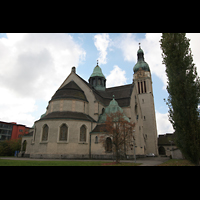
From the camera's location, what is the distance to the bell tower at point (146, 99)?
47.6 m

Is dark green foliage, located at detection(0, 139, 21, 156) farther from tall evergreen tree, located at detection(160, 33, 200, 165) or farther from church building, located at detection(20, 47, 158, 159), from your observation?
tall evergreen tree, located at detection(160, 33, 200, 165)

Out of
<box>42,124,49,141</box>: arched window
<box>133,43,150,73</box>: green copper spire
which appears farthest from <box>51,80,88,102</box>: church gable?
<box>133,43,150,73</box>: green copper spire

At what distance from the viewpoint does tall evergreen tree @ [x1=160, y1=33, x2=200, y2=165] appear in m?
12.2

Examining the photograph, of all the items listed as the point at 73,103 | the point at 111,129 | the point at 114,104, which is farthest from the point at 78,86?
the point at 111,129

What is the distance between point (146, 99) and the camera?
2047 inches

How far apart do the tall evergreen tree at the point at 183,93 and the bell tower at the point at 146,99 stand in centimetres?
3662

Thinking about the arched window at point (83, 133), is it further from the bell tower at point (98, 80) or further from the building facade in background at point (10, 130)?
the building facade in background at point (10, 130)

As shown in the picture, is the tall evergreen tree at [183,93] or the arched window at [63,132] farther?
the arched window at [63,132]

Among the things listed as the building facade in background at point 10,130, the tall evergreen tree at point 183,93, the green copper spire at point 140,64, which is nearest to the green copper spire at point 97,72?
the green copper spire at point 140,64

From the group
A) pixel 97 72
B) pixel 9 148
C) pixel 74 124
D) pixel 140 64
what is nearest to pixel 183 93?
pixel 74 124

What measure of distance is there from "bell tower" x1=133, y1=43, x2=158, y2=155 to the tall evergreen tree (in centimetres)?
3662

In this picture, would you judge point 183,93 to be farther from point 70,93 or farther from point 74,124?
point 70,93
